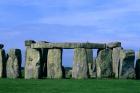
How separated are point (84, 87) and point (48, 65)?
24.6ft

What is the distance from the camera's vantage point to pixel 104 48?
27609 millimetres

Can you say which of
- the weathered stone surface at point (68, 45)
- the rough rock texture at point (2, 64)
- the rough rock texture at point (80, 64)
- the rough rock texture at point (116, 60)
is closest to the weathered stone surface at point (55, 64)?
the weathered stone surface at point (68, 45)

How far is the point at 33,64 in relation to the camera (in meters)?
27.1

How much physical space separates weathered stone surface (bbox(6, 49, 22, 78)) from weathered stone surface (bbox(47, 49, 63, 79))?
5.73ft

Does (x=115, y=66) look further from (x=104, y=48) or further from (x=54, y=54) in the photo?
(x=54, y=54)

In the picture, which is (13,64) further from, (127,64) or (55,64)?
(127,64)

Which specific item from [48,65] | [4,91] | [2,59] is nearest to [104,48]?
[48,65]

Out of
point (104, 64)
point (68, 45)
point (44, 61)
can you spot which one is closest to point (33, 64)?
point (44, 61)

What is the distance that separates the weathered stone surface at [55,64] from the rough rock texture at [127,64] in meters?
3.23

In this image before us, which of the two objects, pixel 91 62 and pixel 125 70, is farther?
pixel 91 62

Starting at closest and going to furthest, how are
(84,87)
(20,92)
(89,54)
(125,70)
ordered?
(20,92) → (84,87) → (125,70) → (89,54)

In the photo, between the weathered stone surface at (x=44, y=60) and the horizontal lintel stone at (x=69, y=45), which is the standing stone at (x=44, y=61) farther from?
the horizontal lintel stone at (x=69, y=45)

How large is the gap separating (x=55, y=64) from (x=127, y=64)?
383cm

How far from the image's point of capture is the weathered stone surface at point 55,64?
88.5 ft
